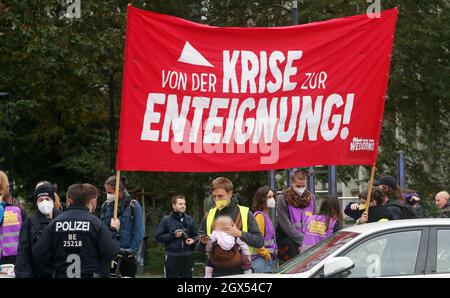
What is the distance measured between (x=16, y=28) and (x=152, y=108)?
14425mm

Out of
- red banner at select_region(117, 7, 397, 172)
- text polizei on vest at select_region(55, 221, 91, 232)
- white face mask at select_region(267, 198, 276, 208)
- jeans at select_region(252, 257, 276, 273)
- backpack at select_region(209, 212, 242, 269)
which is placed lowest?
jeans at select_region(252, 257, 276, 273)

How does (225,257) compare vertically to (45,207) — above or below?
below

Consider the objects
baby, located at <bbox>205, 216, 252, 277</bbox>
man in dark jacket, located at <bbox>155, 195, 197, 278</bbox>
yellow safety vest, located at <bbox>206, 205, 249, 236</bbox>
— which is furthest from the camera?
man in dark jacket, located at <bbox>155, 195, 197, 278</bbox>

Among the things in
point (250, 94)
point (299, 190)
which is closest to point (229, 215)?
point (250, 94)

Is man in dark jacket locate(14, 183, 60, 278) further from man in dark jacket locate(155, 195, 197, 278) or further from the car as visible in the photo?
man in dark jacket locate(155, 195, 197, 278)

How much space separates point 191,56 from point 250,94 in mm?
778

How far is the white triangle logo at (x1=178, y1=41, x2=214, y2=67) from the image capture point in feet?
37.0

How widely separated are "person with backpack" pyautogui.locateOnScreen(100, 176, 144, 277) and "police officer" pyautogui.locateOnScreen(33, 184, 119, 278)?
9.43ft

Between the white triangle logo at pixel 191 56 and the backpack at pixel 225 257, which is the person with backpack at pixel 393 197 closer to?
the backpack at pixel 225 257

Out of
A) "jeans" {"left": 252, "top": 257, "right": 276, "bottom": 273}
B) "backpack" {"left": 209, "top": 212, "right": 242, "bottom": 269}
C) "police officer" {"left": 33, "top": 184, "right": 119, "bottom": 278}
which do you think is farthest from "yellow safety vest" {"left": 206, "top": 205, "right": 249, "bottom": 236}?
"police officer" {"left": 33, "top": 184, "right": 119, "bottom": 278}

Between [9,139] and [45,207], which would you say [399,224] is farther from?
[9,139]

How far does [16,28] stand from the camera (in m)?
24.6

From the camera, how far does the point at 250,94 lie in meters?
11.4

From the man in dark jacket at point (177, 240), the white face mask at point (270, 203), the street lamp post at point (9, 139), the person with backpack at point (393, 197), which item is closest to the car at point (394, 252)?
the person with backpack at point (393, 197)
